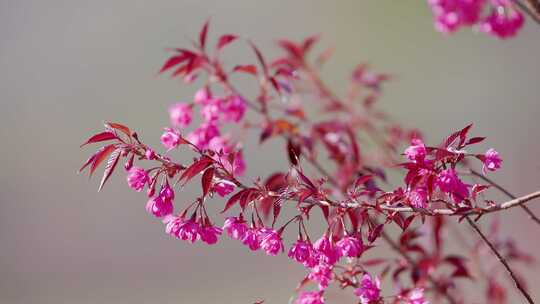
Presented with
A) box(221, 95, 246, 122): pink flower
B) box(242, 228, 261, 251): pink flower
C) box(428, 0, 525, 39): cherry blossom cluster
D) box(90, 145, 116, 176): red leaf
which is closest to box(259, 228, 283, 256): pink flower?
box(242, 228, 261, 251): pink flower

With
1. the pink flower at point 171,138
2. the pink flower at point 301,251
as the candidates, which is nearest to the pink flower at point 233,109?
the pink flower at point 171,138

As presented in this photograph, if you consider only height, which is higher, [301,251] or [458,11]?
[458,11]

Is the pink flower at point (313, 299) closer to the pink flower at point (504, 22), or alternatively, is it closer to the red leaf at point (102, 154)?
the red leaf at point (102, 154)

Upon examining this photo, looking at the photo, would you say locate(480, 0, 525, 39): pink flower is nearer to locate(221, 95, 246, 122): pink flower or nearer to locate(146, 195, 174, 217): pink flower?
locate(221, 95, 246, 122): pink flower

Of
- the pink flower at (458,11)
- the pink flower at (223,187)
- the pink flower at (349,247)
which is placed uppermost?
the pink flower at (458,11)

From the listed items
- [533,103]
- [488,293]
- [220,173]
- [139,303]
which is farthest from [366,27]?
[220,173]

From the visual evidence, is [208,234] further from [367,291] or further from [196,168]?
[367,291]

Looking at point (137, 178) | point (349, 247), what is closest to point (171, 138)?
point (137, 178)
